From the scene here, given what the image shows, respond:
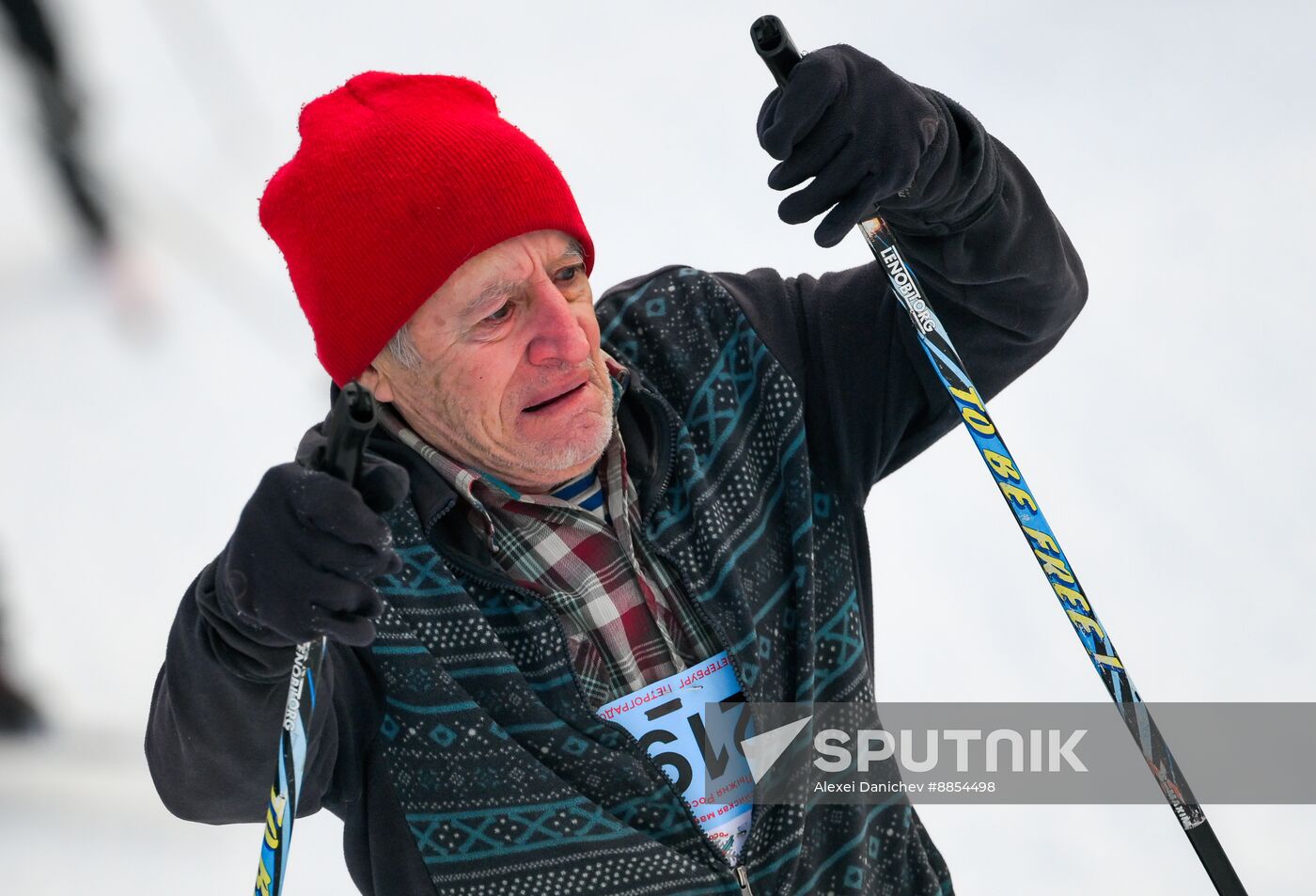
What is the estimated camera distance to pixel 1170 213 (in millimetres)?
3137

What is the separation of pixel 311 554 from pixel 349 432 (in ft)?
0.37

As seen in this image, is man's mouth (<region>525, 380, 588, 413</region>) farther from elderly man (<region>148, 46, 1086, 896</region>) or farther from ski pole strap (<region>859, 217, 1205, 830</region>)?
ski pole strap (<region>859, 217, 1205, 830</region>)

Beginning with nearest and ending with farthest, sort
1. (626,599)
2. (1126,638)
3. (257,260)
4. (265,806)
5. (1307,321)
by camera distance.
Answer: (265,806) < (626,599) < (1126,638) < (1307,321) < (257,260)

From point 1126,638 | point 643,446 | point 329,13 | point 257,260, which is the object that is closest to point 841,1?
point 329,13

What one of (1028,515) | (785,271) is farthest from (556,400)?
(785,271)

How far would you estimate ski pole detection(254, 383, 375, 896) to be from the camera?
1.16 metres

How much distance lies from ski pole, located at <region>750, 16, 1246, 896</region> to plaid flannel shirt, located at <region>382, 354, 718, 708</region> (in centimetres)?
32

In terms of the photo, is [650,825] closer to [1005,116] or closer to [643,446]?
[643,446]

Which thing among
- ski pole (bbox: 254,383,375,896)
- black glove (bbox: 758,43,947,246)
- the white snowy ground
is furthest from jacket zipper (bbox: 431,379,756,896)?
the white snowy ground

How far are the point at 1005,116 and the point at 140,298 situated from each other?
76.3 inches

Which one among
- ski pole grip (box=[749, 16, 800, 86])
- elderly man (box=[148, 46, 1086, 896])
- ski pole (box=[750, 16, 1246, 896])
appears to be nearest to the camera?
ski pole grip (box=[749, 16, 800, 86])

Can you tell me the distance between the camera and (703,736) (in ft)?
5.19

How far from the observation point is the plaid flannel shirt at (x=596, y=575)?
5.14 ft

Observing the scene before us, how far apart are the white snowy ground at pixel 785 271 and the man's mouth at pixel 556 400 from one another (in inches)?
41.8
